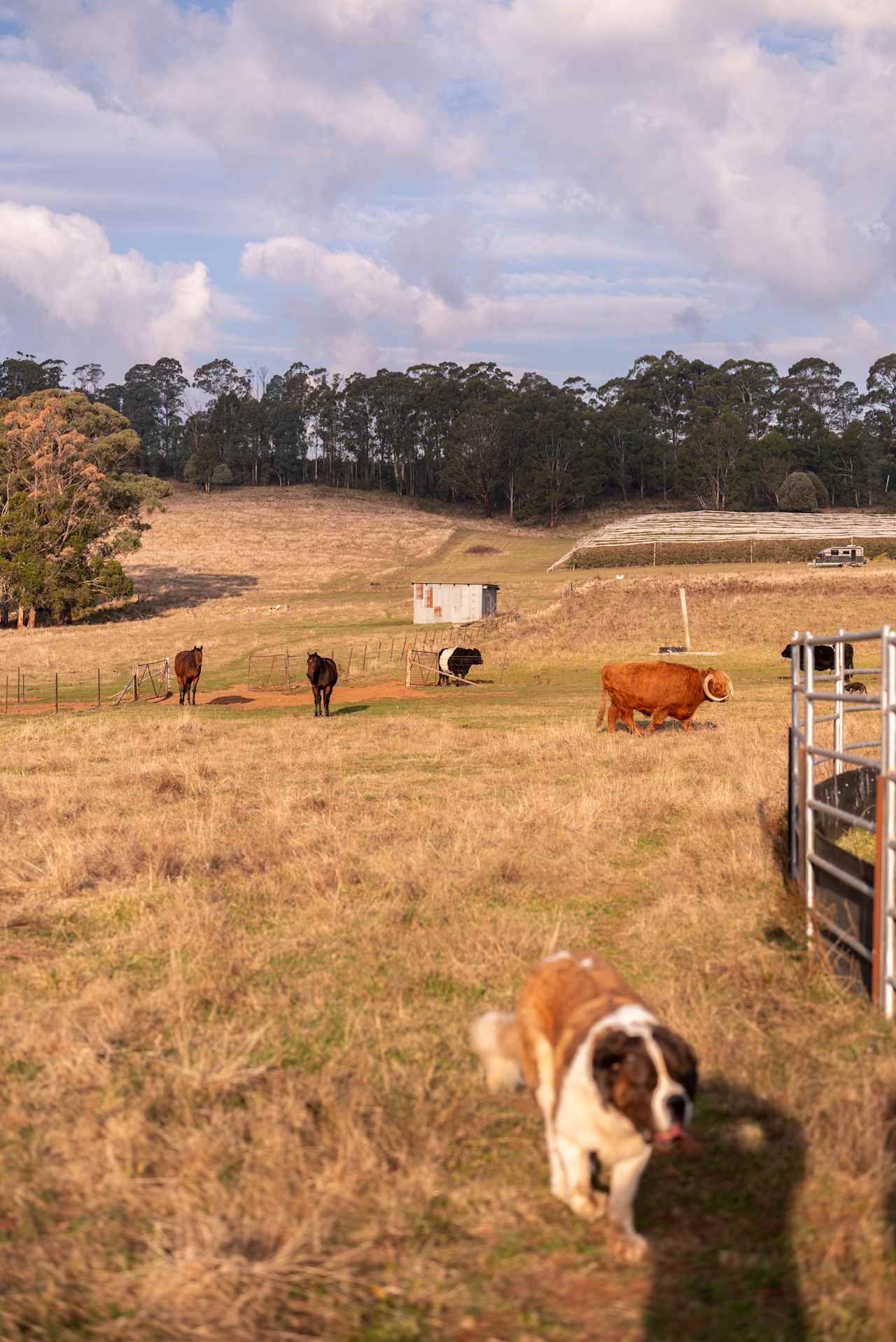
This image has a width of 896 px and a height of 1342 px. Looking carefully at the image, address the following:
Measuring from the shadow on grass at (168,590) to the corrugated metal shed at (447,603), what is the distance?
54.8 feet

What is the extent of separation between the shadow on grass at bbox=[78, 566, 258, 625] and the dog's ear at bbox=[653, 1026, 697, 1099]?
193 feet

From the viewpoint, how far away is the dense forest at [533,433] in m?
109

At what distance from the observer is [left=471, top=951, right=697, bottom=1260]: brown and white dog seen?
3.88 m

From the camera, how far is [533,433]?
4446 inches

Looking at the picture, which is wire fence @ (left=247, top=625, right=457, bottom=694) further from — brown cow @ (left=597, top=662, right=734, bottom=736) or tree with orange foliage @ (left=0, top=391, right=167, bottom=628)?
tree with orange foliage @ (left=0, top=391, right=167, bottom=628)

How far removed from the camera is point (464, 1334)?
3660mm

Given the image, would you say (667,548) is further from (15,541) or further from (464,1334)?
(464,1334)

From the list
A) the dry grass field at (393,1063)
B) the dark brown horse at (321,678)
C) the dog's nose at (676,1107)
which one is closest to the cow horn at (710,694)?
the dry grass field at (393,1063)

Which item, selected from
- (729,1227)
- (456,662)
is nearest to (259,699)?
(456,662)

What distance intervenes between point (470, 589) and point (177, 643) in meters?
13.9

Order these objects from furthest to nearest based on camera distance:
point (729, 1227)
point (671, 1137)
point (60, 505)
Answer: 1. point (60, 505)
2. point (729, 1227)
3. point (671, 1137)

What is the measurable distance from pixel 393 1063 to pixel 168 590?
67116mm

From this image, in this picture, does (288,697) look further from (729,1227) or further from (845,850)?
(729,1227)

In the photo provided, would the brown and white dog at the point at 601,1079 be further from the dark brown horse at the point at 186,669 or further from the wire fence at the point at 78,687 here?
the dark brown horse at the point at 186,669
